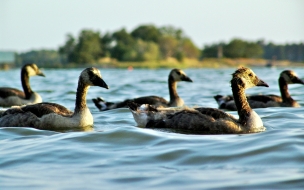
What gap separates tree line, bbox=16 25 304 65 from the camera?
136m

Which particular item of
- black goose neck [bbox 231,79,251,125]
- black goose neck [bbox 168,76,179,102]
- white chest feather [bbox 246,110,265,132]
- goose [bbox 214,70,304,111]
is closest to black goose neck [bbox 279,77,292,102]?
goose [bbox 214,70,304,111]

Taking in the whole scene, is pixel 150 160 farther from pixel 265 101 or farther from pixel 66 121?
pixel 265 101

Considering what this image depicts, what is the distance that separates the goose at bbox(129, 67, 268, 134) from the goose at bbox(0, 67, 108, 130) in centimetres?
107

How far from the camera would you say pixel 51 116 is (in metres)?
11.4

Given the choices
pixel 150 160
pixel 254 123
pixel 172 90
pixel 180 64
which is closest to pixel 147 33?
pixel 180 64

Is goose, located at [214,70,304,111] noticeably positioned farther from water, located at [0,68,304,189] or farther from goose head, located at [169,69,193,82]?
water, located at [0,68,304,189]

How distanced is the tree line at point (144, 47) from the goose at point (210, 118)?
120 meters

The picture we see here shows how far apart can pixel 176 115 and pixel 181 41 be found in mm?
152953

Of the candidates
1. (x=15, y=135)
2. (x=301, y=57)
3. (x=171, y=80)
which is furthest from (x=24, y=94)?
(x=301, y=57)

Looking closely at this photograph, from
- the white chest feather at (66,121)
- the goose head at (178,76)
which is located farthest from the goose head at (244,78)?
the goose head at (178,76)

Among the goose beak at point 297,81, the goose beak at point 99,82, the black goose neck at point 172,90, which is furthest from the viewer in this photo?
the black goose neck at point 172,90

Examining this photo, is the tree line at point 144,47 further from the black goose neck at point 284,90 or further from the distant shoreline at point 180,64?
the black goose neck at point 284,90

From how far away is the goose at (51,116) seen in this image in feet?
37.3

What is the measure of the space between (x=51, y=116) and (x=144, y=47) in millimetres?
130082
